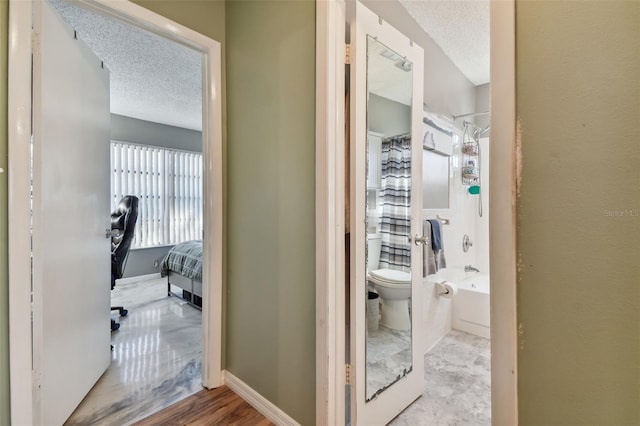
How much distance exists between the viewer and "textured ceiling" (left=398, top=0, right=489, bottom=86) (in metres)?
2.00

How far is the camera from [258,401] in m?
1.61

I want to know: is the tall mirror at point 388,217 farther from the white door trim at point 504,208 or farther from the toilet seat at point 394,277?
the white door trim at point 504,208

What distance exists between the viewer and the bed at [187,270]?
3162 mm

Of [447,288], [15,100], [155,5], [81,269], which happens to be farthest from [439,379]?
[155,5]

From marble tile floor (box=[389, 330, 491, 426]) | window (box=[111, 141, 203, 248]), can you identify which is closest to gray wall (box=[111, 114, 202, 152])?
window (box=[111, 141, 203, 248])

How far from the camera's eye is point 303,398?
138cm

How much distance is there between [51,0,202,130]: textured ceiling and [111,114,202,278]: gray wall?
162 mm

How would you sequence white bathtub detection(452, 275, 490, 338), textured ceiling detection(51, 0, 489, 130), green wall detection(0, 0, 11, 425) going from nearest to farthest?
green wall detection(0, 0, 11, 425)
textured ceiling detection(51, 0, 489, 130)
white bathtub detection(452, 275, 490, 338)

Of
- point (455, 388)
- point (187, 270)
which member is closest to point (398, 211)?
point (455, 388)

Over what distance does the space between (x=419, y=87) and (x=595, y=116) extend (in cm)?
124

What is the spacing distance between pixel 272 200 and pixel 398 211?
0.75 metres

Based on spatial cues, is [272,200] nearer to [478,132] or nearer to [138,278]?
[478,132]

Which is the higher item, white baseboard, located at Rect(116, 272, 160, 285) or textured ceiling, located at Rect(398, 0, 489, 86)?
textured ceiling, located at Rect(398, 0, 489, 86)

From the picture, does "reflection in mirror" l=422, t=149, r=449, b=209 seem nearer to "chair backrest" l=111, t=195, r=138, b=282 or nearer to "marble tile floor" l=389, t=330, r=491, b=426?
"marble tile floor" l=389, t=330, r=491, b=426
